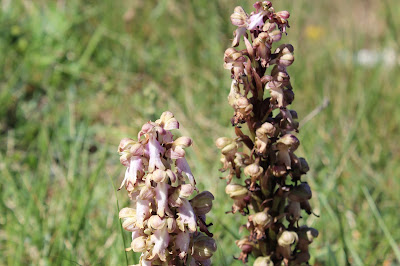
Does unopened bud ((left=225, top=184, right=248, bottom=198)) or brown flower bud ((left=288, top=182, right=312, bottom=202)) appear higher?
unopened bud ((left=225, top=184, right=248, bottom=198))

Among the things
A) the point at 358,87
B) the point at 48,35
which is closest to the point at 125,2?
the point at 48,35

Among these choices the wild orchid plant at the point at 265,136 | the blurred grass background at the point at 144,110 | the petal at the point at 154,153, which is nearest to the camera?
the petal at the point at 154,153

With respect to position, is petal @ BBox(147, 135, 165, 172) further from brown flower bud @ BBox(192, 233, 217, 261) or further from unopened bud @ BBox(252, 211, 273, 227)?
unopened bud @ BBox(252, 211, 273, 227)

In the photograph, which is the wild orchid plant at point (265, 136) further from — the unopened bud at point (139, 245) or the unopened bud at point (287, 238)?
the unopened bud at point (139, 245)

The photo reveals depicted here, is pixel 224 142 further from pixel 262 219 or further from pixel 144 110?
pixel 144 110

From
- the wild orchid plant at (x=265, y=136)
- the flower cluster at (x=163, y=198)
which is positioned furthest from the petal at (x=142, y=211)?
the wild orchid plant at (x=265, y=136)

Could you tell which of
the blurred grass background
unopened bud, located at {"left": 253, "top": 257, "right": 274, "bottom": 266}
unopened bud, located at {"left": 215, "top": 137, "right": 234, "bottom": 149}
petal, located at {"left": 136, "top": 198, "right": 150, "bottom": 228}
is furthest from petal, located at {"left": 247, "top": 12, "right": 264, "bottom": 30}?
the blurred grass background

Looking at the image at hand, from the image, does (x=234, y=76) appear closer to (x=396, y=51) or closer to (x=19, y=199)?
(x=19, y=199)
